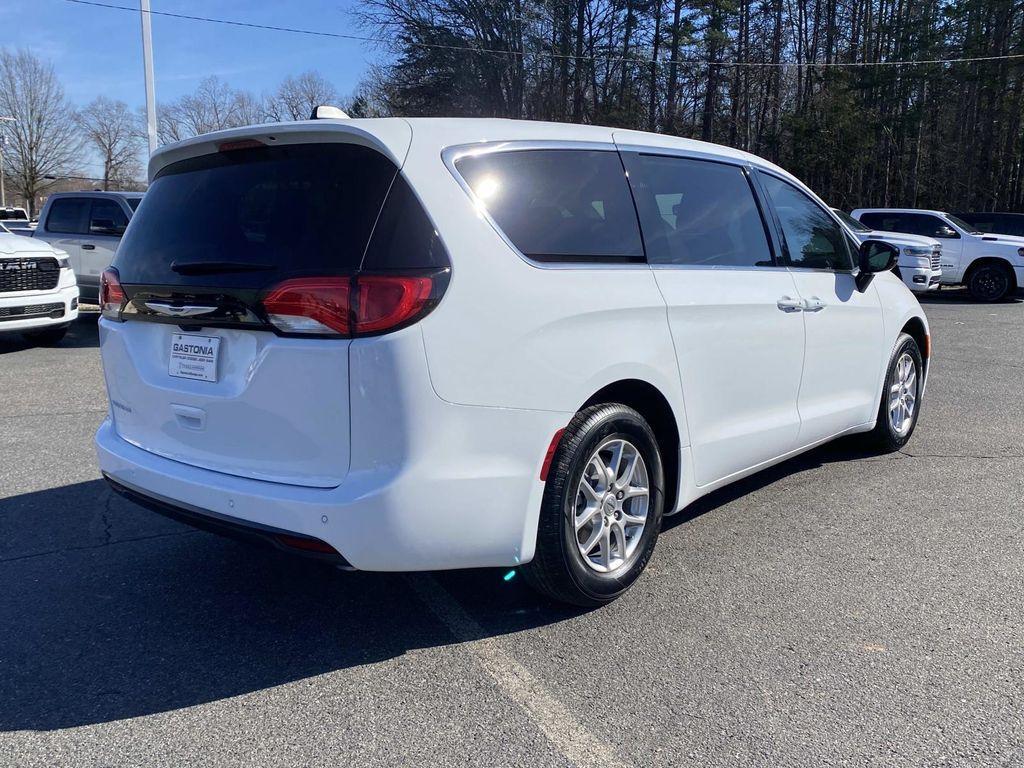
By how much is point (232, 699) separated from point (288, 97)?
50843 millimetres

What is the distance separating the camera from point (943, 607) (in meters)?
3.47

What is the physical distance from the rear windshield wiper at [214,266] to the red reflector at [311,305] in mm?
134

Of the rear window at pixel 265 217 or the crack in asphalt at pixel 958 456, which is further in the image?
the crack in asphalt at pixel 958 456

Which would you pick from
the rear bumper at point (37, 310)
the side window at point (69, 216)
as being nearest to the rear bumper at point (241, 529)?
the rear bumper at point (37, 310)

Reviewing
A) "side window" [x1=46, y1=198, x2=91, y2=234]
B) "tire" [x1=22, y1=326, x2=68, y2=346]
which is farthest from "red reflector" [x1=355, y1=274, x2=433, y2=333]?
"side window" [x1=46, y1=198, x2=91, y2=234]

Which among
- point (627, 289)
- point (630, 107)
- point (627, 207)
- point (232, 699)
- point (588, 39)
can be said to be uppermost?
point (588, 39)

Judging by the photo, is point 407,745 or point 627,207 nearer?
point 407,745

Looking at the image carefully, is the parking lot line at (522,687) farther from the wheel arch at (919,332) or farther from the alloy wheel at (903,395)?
the wheel arch at (919,332)

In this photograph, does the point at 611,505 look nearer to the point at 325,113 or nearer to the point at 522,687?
the point at 522,687

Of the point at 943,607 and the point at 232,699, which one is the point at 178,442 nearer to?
the point at 232,699

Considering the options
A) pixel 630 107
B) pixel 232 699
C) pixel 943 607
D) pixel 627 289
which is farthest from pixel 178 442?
pixel 630 107

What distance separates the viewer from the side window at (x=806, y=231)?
4.59 m

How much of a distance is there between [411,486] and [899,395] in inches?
164

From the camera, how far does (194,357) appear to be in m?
3.09
